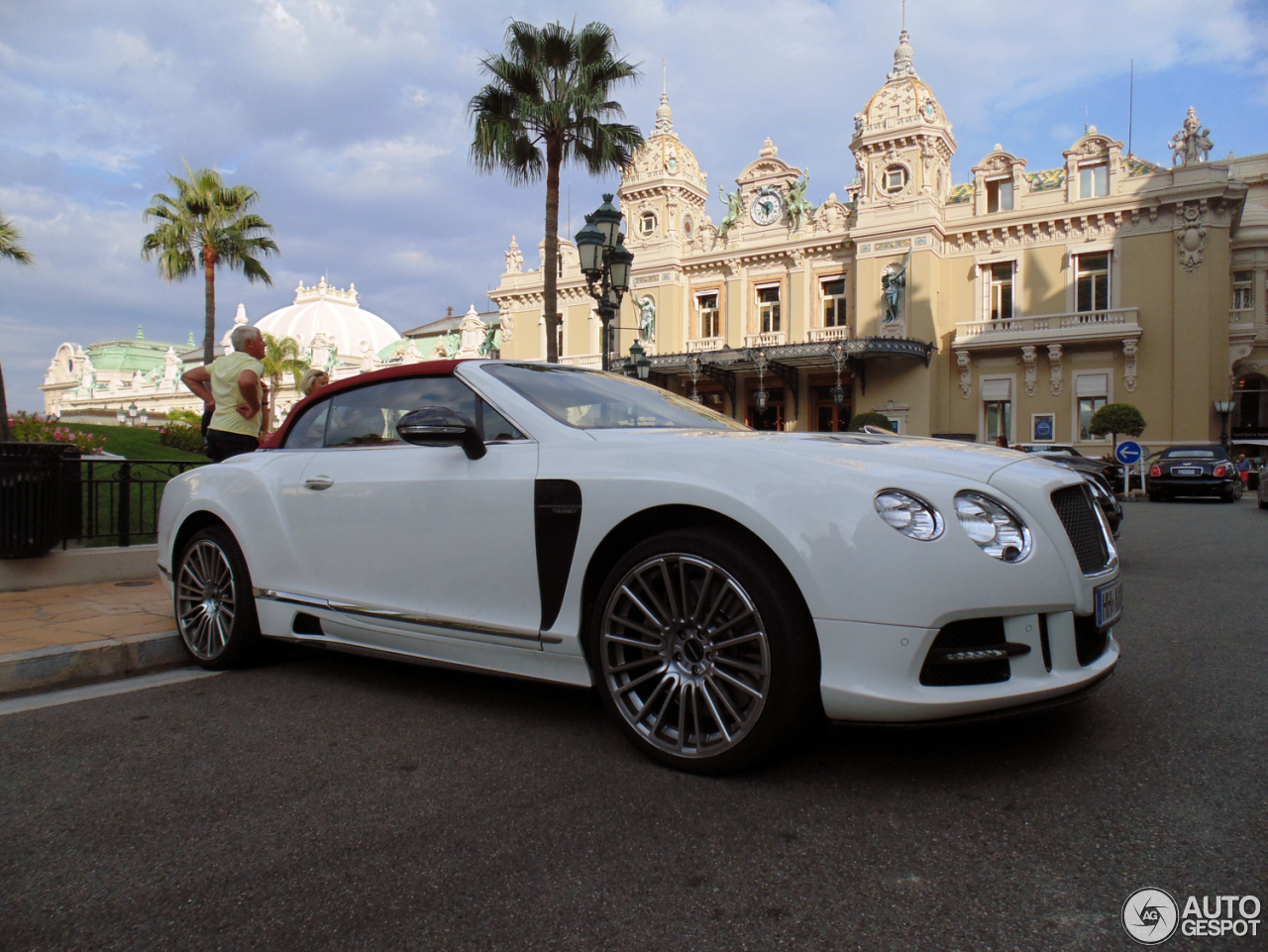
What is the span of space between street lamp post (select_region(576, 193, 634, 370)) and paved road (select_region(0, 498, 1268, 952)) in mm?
8552

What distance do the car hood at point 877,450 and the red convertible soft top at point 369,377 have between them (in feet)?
3.05

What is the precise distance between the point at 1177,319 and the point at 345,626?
1179 inches

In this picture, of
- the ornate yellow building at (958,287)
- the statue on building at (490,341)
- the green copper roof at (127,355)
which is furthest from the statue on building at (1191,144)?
the green copper roof at (127,355)

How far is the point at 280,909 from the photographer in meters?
1.79

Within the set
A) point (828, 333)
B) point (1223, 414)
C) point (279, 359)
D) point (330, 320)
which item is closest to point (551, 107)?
point (828, 333)

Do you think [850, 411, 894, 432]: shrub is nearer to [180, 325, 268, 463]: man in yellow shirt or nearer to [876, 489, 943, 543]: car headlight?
[180, 325, 268, 463]: man in yellow shirt

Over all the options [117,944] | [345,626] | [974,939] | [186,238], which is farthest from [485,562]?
[186,238]

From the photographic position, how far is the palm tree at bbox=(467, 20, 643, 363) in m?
14.8

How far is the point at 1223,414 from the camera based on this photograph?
25.7 metres

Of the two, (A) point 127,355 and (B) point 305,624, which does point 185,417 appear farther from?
(A) point 127,355

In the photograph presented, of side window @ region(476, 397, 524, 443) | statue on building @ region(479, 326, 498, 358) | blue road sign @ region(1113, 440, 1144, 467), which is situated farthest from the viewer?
statue on building @ region(479, 326, 498, 358)

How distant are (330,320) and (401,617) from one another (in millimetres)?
100090

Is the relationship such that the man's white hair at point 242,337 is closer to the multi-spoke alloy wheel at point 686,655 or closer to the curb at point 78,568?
the curb at point 78,568

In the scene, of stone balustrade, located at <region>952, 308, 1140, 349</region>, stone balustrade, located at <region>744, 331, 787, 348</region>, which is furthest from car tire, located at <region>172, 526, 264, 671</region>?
stone balustrade, located at <region>952, 308, 1140, 349</region>
